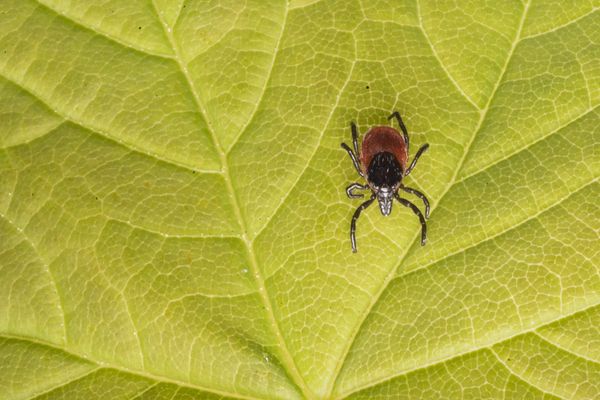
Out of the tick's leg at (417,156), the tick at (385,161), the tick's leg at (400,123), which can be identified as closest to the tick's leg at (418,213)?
the tick at (385,161)

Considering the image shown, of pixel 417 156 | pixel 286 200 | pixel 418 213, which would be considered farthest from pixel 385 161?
pixel 286 200

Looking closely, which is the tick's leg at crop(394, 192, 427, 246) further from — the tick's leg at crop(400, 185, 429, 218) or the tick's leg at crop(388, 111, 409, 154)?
the tick's leg at crop(388, 111, 409, 154)

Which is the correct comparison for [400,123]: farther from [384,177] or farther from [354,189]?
[354,189]

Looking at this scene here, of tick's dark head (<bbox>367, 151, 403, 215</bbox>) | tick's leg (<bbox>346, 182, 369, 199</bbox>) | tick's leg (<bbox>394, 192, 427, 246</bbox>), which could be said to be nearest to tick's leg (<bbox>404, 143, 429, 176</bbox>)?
tick's dark head (<bbox>367, 151, 403, 215</bbox>)

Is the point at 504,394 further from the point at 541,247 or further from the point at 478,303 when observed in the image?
the point at 541,247

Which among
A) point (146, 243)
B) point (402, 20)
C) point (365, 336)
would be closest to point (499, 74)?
point (402, 20)

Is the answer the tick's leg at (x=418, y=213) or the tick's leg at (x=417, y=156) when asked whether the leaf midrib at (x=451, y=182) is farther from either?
the tick's leg at (x=417, y=156)

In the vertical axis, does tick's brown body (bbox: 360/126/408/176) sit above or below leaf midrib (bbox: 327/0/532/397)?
above
